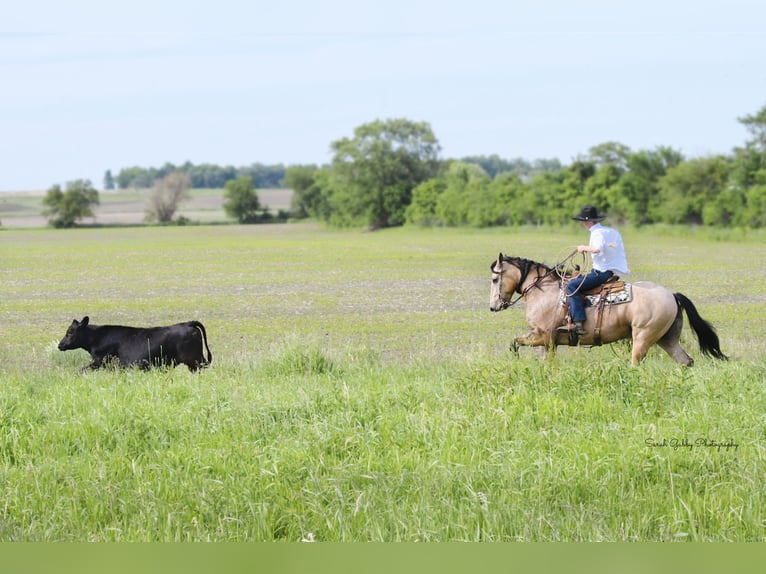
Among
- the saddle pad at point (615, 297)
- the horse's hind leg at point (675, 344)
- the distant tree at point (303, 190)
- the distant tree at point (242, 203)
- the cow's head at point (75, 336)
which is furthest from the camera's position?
the distant tree at point (303, 190)

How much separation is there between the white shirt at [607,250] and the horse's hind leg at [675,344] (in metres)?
1.03

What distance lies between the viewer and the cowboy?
37.5 ft

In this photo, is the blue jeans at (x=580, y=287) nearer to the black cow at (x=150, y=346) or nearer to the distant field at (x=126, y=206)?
the black cow at (x=150, y=346)

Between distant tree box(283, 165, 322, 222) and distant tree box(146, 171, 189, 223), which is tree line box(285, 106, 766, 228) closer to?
distant tree box(283, 165, 322, 222)

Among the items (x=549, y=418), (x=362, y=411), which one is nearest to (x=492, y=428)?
(x=549, y=418)

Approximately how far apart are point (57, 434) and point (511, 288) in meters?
6.53

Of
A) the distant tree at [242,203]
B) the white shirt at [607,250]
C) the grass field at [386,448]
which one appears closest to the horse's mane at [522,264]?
the white shirt at [607,250]

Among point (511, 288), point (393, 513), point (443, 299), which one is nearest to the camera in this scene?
point (393, 513)

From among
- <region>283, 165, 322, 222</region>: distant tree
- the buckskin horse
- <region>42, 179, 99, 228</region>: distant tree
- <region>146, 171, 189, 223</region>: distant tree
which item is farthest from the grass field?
<region>283, 165, 322, 222</region>: distant tree

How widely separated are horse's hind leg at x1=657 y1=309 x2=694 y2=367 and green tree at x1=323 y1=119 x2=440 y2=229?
9018cm

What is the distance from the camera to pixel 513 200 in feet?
262

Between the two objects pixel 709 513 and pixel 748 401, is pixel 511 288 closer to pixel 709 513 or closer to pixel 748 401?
pixel 748 401

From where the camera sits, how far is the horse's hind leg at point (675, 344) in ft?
39.0

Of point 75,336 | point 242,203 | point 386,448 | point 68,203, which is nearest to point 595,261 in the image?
point 386,448
